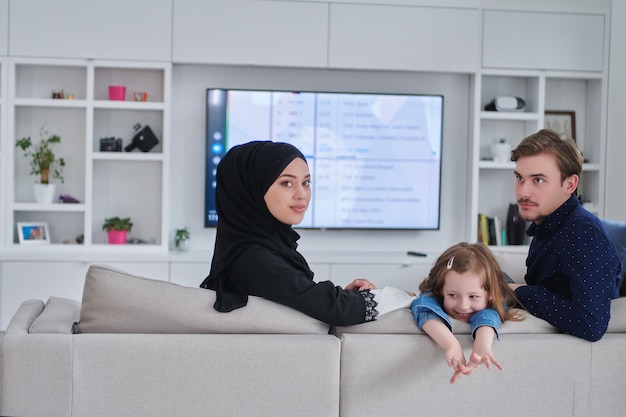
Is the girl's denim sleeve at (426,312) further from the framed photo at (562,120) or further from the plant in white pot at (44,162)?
the framed photo at (562,120)

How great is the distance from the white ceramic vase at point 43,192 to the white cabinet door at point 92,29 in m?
0.83

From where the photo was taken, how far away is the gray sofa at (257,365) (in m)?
1.72

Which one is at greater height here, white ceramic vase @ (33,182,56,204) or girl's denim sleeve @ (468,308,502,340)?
white ceramic vase @ (33,182,56,204)

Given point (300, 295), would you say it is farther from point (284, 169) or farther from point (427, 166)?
point (427, 166)

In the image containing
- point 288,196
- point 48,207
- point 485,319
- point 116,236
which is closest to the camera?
point 485,319

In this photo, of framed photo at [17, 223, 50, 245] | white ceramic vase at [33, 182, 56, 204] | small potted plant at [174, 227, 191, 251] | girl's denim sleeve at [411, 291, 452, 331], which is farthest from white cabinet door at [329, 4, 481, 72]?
girl's denim sleeve at [411, 291, 452, 331]

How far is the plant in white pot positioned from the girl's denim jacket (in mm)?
3645

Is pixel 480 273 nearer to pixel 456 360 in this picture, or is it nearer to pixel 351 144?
pixel 456 360

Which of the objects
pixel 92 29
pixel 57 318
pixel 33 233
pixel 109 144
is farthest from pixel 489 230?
pixel 57 318

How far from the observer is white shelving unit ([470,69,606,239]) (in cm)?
531

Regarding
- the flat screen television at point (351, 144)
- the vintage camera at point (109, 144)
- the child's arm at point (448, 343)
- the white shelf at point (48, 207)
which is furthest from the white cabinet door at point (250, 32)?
the child's arm at point (448, 343)

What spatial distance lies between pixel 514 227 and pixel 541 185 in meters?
3.30

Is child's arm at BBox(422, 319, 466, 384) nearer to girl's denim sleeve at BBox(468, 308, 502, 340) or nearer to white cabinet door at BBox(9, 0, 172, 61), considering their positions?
girl's denim sleeve at BBox(468, 308, 502, 340)

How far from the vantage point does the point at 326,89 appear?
5.32m
